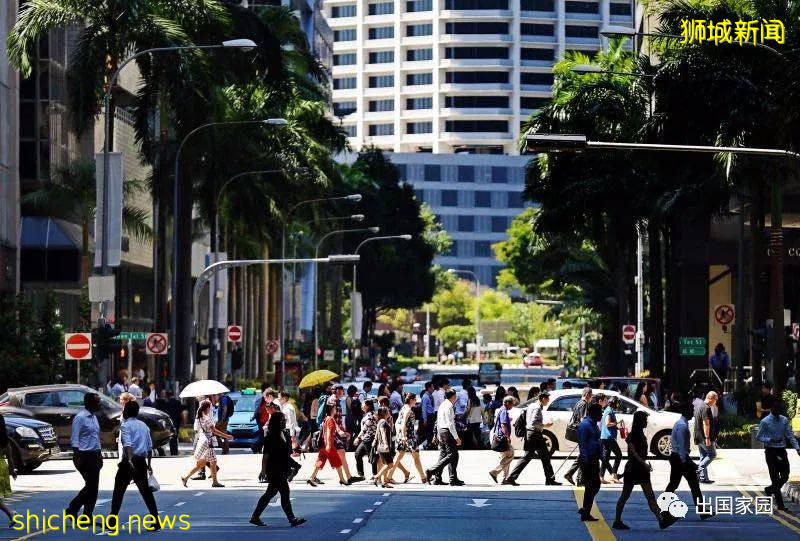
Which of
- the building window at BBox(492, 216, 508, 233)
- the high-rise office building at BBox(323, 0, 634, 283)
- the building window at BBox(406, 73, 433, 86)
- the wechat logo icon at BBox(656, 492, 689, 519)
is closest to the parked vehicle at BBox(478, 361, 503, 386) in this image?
the wechat logo icon at BBox(656, 492, 689, 519)

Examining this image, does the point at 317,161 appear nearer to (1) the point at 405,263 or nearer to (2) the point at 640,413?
(1) the point at 405,263

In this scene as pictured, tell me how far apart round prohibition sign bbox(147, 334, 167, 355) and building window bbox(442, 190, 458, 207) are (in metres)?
142

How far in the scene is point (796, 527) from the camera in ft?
79.3

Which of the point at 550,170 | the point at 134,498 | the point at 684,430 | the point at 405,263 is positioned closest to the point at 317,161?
the point at 550,170

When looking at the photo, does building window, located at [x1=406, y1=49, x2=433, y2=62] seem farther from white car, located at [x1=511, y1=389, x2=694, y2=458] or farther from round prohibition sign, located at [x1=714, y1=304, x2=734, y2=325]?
white car, located at [x1=511, y1=389, x2=694, y2=458]

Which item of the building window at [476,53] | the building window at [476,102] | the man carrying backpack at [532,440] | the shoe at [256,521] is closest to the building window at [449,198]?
the building window at [476,102]

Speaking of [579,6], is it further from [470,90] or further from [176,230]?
[176,230]

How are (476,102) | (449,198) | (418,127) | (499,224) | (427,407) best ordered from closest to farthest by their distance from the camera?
(427,407), (476,102), (449,198), (418,127), (499,224)

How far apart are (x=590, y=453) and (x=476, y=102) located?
16958cm

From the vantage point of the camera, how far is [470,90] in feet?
627

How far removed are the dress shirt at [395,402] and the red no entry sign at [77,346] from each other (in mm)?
7465

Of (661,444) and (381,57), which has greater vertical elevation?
(381,57)

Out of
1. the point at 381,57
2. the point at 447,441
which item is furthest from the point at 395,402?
the point at 381,57

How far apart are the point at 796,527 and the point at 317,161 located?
2170 inches
